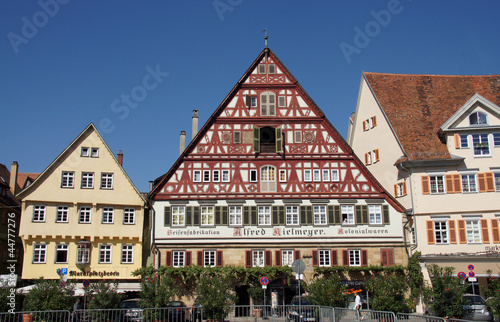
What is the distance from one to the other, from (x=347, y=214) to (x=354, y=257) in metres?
2.82

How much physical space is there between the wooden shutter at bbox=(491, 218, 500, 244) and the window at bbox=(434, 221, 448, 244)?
277 cm

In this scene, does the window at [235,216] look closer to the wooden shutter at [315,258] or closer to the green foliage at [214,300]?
the wooden shutter at [315,258]

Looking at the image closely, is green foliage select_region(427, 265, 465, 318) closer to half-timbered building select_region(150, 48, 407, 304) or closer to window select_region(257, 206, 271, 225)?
half-timbered building select_region(150, 48, 407, 304)

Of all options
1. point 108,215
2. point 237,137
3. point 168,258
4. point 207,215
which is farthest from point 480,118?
point 108,215

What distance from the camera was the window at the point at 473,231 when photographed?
34.7 metres

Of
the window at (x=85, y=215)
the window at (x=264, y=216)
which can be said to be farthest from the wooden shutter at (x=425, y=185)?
the window at (x=85, y=215)

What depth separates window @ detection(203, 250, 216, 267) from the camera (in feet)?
116

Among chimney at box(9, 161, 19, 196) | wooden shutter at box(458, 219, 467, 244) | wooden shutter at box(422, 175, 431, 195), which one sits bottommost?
wooden shutter at box(458, 219, 467, 244)

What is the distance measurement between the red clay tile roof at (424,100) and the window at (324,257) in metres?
8.30

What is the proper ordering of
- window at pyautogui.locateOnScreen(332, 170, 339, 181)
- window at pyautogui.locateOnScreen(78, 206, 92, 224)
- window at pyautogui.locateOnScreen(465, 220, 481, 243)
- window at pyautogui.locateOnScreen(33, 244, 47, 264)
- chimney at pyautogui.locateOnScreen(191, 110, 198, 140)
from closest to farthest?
window at pyautogui.locateOnScreen(465, 220, 481, 243) < window at pyautogui.locateOnScreen(33, 244, 47, 264) < window at pyautogui.locateOnScreen(78, 206, 92, 224) < window at pyautogui.locateOnScreen(332, 170, 339, 181) < chimney at pyautogui.locateOnScreen(191, 110, 198, 140)

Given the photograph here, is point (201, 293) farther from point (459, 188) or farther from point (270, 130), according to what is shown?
point (459, 188)

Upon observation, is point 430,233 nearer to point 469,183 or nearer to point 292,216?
point 469,183

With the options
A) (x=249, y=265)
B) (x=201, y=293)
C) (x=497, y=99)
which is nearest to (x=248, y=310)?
(x=201, y=293)

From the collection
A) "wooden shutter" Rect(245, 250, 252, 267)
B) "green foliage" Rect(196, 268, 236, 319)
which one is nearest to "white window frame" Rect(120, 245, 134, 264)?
"wooden shutter" Rect(245, 250, 252, 267)
